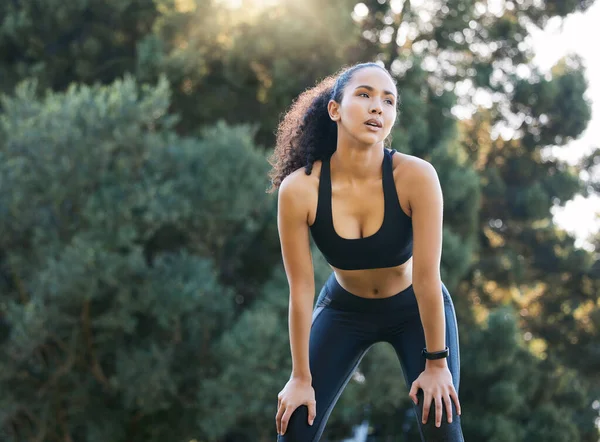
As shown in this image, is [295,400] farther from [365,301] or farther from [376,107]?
[376,107]

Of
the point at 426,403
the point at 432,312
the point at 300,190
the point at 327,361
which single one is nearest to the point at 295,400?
the point at 327,361

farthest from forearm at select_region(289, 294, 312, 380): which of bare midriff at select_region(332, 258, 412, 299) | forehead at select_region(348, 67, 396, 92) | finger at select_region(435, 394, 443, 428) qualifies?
forehead at select_region(348, 67, 396, 92)

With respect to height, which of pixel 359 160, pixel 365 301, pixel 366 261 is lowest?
pixel 365 301

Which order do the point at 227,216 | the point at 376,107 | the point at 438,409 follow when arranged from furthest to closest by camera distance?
1. the point at 227,216
2. the point at 376,107
3. the point at 438,409

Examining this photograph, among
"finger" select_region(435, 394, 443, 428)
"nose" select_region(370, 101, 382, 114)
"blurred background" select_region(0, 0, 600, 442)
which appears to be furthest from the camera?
"blurred background" select_region(0, 0, 600, 442)

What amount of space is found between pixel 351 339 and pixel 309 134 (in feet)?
2.54

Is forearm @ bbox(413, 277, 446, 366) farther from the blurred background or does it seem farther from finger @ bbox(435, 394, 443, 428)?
the blurred background

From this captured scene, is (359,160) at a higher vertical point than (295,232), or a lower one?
higher

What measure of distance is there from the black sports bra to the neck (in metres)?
0.04

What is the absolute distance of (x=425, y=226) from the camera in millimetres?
3107

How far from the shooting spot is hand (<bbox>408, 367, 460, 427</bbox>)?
3.08 m

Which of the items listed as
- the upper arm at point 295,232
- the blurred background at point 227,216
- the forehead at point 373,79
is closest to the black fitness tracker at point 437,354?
the upper arm at point 295,232

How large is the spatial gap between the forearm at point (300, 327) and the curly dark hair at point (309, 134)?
1.60 ft

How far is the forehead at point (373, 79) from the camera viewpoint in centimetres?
Answer: 321
